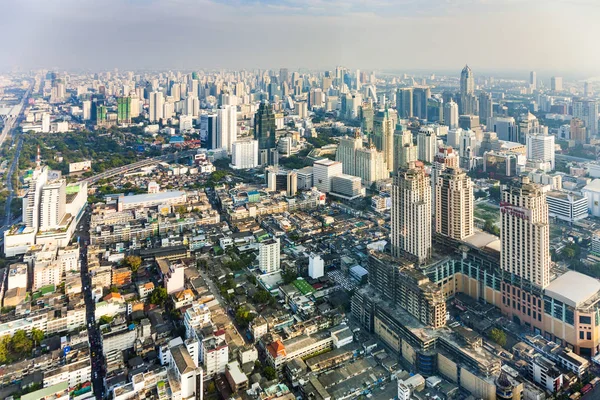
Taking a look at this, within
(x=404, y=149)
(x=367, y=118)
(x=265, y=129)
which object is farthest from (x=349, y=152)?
(x=265, y=129)

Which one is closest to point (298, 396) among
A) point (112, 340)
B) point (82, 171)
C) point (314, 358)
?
point (314, 358)

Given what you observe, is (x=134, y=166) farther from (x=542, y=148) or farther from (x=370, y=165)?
(x=542, y=148)

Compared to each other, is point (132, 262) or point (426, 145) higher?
point (426, 145)

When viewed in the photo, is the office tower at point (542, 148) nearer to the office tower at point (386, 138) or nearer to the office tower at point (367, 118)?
the office tower at point (386, 138)

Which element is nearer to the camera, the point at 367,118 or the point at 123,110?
the point at 367,118

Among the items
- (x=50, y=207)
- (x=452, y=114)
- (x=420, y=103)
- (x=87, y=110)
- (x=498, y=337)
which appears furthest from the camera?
(x=87, y=110)

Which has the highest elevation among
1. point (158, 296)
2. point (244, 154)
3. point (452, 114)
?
point (452, 114)

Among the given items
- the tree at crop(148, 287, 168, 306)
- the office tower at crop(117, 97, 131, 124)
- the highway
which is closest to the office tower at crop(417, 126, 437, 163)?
the highway

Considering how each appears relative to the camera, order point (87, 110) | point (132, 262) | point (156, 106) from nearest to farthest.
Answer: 1. point (132, 262)
2. point (87, 110)
3. point (156, 106)
